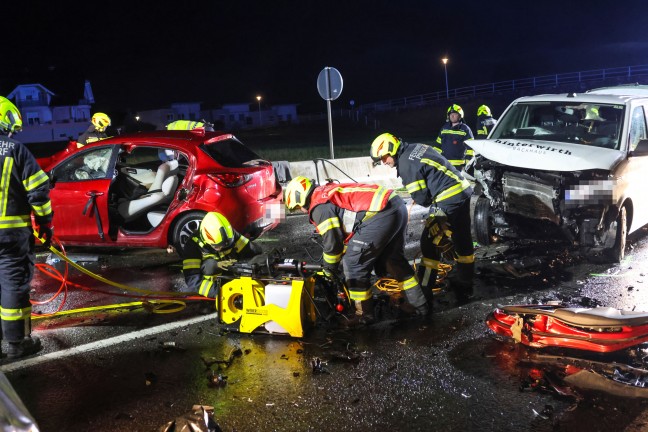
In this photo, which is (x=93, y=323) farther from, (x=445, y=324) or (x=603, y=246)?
(x=603, y=246)

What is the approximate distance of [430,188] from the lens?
6.05m

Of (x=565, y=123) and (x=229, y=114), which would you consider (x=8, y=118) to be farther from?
(x=229, y=114)

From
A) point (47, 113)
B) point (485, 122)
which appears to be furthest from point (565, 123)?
point (47, 113)

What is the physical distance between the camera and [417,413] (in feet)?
12.2

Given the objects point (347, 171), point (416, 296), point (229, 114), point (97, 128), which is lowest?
point (416, 296)

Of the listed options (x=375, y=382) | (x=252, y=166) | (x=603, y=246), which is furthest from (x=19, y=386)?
(x=603, y=246)

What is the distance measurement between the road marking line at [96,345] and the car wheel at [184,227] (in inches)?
74.8

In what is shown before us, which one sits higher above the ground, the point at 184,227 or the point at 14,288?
the point at 184,227

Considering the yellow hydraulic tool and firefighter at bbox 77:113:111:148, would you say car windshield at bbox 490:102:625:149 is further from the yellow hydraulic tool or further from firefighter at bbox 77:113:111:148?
firefighter at bbox 77:113:111:148

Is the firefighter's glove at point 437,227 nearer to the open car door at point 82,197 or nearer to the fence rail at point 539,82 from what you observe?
the open car door at point 82,197

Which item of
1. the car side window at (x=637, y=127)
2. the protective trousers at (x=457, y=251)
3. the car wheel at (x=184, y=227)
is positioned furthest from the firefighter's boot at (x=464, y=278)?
the car wheel at (x=184, y=227)

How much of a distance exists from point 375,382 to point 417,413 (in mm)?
509

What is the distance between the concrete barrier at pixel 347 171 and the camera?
12570 mm

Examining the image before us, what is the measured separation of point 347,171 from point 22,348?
370 inches
